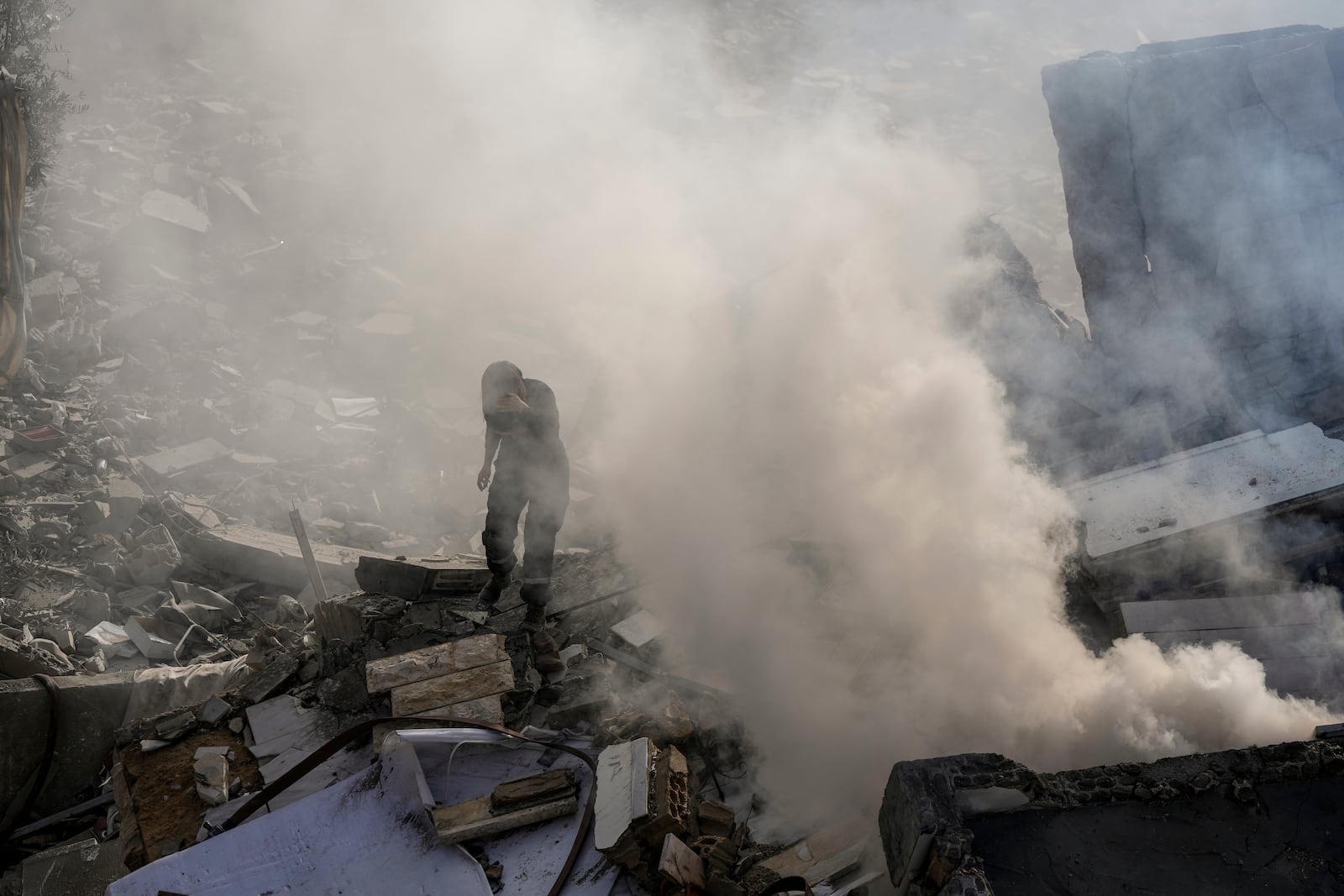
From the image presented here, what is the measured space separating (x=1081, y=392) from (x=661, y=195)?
6661 mm

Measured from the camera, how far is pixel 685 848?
3545 millimetres

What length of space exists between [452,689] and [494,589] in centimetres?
110

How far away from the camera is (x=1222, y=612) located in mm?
5160

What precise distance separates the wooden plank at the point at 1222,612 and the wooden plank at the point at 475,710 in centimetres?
366

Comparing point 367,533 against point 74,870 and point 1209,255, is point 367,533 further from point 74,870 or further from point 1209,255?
point 1209,255

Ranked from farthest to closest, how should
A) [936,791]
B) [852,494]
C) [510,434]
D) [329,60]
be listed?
[329,60], [852,494], [510,434], [936,791]

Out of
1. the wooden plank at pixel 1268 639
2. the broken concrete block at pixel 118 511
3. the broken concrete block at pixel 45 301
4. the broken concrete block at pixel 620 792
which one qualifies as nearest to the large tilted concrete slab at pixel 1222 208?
the wooden plank at pixel 1268 639

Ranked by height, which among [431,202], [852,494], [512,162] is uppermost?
[512,162]

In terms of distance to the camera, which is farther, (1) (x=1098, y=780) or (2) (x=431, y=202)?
(2) (x=431, y=202)

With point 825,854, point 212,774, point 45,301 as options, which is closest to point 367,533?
point 212,774

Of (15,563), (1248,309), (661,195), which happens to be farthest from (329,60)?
(1248,309)

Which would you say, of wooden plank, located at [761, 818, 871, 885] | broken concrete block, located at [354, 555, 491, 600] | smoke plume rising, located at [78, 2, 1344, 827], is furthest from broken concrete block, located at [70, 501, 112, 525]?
wooden plank, located at [761, 818, 871, 885]

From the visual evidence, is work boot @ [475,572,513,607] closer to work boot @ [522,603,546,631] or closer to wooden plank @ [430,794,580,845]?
work boot @ [522,603,546,631]

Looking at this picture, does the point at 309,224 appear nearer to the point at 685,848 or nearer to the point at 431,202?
the point at 431,202
